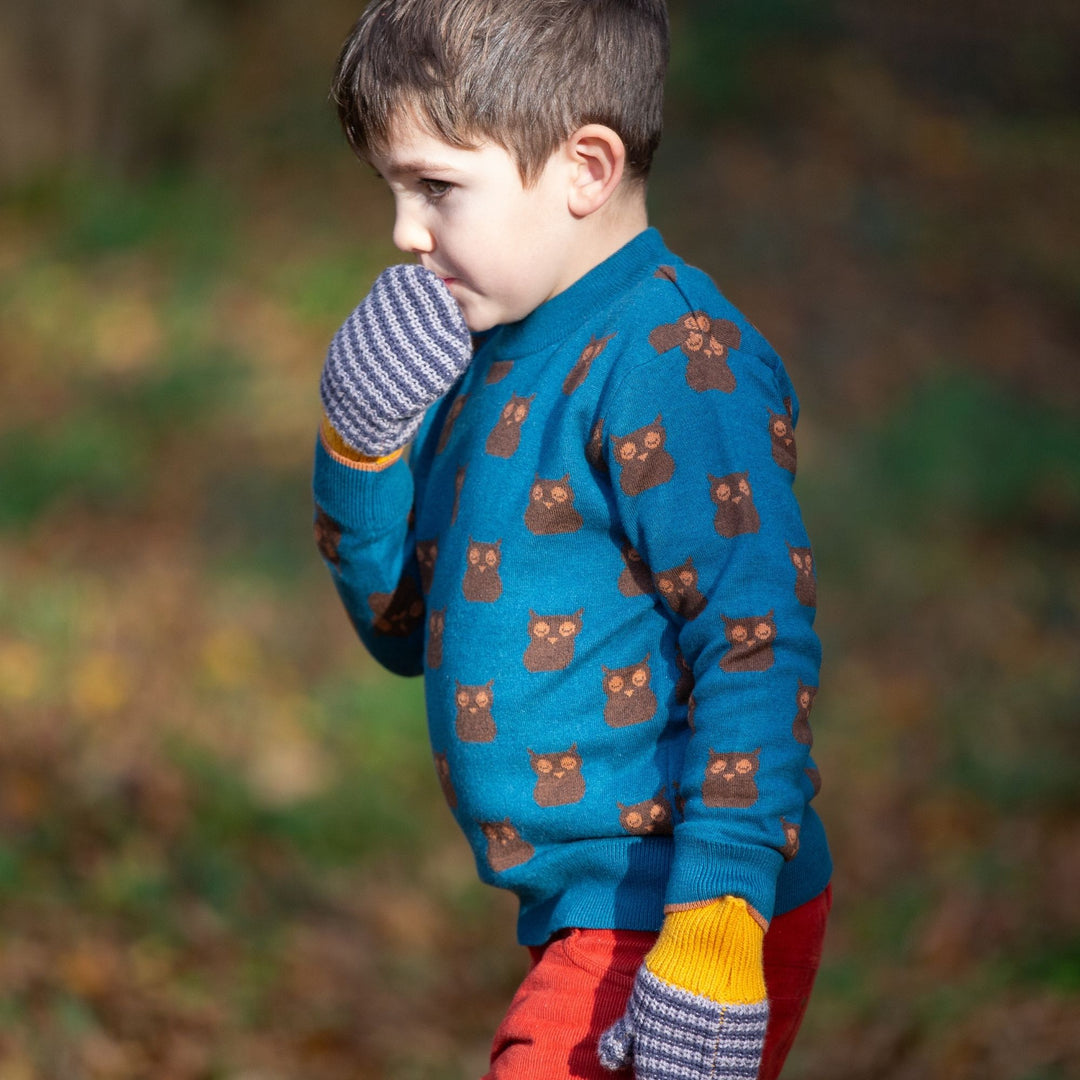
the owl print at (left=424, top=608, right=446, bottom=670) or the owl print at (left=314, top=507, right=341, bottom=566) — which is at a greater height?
the owl print at (left=314, top=507, right=341, bottom=566)

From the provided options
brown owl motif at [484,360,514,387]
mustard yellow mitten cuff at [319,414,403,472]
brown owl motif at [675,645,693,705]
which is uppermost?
brown owl motif at [484,360,514,387]

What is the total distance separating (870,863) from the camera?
4.85 meters

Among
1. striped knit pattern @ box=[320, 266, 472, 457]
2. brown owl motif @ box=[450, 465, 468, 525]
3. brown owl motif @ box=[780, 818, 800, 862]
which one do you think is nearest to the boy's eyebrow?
striped knit pattern @ box=[320, 266, 472, 457]

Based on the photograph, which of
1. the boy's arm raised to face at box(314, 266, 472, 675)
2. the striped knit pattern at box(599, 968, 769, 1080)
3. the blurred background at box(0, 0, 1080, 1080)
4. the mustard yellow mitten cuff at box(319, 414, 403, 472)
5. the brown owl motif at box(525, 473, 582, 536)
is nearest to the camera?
the striped knit pattern at box(599, 968, 769, 1080)

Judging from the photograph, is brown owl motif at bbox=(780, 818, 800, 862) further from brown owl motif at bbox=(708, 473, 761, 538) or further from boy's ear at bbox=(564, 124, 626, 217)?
boy's ear at bbox=(564, 124, 626, 217)

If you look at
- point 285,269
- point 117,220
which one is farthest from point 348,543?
point 117,220

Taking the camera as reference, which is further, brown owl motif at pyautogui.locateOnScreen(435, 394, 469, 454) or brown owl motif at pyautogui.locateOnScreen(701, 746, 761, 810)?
brown owl motif at pyautogui.locateOnScreen(435, 394, 469, 454)

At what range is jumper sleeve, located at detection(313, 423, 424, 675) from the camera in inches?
81.7

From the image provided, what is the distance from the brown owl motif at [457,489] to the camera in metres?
1.92

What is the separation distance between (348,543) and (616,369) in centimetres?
59

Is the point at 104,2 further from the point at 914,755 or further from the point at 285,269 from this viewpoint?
the point at 914,755

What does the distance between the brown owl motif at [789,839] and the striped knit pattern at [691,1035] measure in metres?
0.17

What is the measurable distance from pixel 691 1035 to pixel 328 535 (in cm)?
96

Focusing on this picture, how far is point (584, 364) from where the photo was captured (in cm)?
180
